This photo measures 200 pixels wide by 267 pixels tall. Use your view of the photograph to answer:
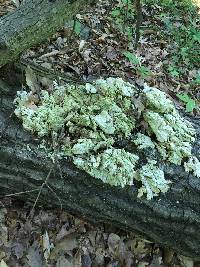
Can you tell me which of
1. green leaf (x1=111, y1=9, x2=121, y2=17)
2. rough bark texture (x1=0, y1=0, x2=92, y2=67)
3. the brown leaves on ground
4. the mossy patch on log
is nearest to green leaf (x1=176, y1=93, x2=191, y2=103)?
green leaf (x1=111, y1=9, x2=121, y2=17)

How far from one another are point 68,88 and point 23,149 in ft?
2.04

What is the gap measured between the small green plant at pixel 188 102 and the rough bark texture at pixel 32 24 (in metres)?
2.64

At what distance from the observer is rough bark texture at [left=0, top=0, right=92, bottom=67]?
9.55 feet

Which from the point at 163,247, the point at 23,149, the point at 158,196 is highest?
the point at 23,149

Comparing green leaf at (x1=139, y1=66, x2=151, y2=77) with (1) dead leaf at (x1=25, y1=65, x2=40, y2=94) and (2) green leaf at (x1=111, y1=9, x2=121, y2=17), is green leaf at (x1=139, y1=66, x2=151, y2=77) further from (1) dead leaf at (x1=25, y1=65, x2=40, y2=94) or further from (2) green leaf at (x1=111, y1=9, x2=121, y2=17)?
(1) dead leaf at (x1=25, y1=65, x2=40, y2=94)

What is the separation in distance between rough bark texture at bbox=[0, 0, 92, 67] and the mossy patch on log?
34 cm

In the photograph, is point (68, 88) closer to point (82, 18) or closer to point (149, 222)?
point (149, 222)

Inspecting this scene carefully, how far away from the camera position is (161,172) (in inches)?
115

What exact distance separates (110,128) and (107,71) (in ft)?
7.97

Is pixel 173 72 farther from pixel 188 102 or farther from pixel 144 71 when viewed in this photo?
pixel 188 102

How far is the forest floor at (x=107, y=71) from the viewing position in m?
3.14

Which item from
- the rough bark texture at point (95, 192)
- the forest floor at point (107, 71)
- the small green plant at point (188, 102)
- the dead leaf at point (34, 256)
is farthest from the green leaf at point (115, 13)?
the dead leaf at point (34, 256)

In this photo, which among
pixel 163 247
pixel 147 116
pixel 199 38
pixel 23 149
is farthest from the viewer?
pixel 199 38

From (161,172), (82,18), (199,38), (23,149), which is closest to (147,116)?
(161,172)
